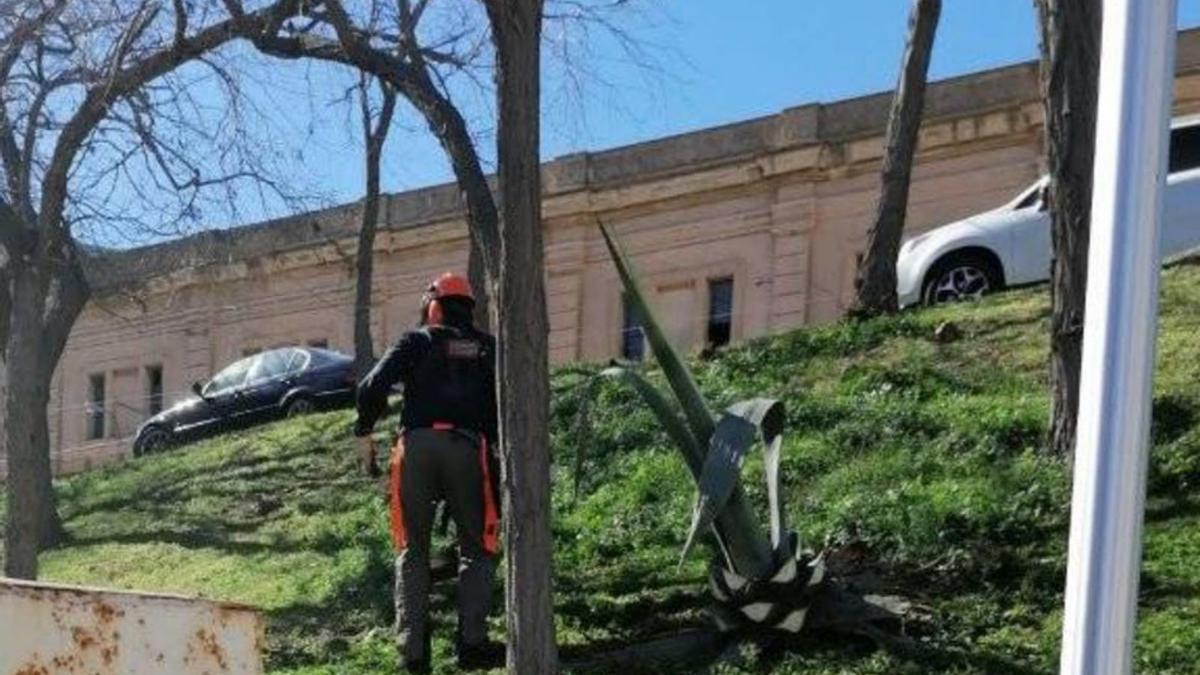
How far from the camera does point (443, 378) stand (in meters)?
9.05

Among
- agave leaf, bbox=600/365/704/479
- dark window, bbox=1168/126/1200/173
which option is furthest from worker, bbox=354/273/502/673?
dark window, bbox=1168/126/1200/173

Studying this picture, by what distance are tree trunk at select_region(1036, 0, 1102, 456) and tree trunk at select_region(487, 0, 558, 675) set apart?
125 inches

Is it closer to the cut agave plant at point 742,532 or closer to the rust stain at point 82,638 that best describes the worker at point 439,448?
the cut agave plant at point 742,532

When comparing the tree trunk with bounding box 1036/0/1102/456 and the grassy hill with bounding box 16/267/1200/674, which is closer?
the grassy hill with bounding box 16/267/1200/674

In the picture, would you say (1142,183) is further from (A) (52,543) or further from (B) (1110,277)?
(A) (52,543)

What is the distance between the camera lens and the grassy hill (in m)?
8.31

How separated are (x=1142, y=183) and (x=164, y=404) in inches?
1673

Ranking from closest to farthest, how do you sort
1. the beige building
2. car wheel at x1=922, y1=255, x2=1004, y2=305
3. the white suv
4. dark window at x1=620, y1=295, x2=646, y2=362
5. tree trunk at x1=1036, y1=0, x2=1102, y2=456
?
tree trunk at x1=1036, y1=0, x2=1102, y2=456 < the white suv < car wheel at x1=922, y1=255, x2=1004, y2=305 < the beige building < dark window at x1=620, y1=295, x2=646, y2=362

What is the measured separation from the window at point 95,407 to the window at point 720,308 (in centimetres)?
1425

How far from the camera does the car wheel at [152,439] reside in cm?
2978

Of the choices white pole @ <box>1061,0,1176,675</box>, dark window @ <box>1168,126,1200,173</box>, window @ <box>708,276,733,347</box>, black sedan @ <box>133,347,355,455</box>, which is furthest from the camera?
window @ <box>708,276,733,347</box>

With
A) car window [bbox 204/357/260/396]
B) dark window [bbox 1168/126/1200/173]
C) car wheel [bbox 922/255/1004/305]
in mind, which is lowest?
car window [bbox 204/357/260/396]

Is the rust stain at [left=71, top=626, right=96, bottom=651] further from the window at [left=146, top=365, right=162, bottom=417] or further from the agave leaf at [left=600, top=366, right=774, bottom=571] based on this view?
the window at [left=146, top=365, right=162, bottom=417]

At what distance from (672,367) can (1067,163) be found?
275 centimetres
